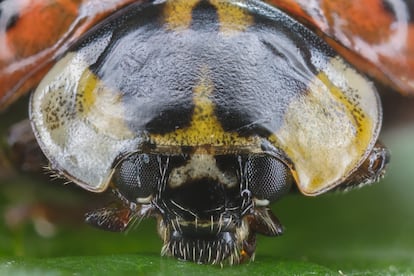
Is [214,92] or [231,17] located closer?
[214,92]

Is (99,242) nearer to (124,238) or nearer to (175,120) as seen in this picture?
(124,238)

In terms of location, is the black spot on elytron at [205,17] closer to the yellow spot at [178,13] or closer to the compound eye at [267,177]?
the yellow spot at [178,13]

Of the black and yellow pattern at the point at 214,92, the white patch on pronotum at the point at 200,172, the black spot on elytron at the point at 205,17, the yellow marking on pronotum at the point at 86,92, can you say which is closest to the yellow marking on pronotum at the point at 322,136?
Answer: the black and yellow pattern at the point at 214,92

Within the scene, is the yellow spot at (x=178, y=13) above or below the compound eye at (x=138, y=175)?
above

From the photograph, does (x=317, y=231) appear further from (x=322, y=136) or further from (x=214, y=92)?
(x=214, y=92)

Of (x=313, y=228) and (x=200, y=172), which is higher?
(x=200, y=172)

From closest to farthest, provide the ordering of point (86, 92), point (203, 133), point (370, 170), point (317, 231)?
point (203, 133), point (86, 92), point (370, 170), point (317, 231)

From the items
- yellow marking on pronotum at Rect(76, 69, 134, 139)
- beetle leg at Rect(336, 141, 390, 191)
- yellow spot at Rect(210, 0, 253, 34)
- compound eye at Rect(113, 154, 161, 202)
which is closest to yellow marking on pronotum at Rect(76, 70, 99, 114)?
yellow marking on pronotum at Rect(76, 69, 134, 139)

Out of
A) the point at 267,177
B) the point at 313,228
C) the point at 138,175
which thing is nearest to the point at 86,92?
the point at 138,175

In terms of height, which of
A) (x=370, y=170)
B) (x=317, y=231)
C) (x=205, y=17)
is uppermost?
(x=205, y=17)
